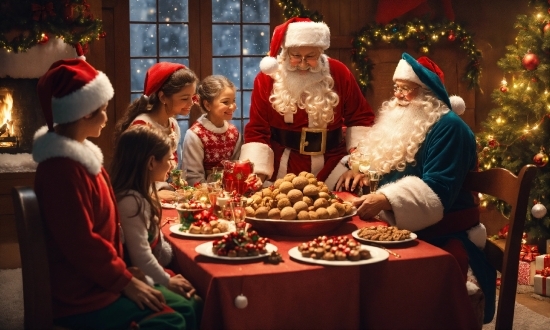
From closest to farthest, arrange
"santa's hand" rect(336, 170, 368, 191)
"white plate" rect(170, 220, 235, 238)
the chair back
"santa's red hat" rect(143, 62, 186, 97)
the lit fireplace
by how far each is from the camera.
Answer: the chair back, "white plate" rect(170, 220, 235, 238), "santa's hand" rect(336, 170, 368, 191), "santa's red hat" rect(143, 62, 186, 97), the lit fireplace

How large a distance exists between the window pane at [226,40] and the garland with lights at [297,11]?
1.74 ft

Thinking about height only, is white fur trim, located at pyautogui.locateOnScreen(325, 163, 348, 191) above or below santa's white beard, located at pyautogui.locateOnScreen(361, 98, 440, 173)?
below

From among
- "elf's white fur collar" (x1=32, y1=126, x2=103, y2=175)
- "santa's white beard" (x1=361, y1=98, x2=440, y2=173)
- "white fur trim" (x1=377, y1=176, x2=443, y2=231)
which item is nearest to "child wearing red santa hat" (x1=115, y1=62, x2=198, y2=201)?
"santa's white beard" (x1=361, y1=98, x2=440, y2=173)

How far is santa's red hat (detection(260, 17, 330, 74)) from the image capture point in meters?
4.20

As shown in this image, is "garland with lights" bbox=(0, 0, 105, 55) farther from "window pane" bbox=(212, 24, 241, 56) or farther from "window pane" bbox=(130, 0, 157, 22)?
"window pane" bbox=(212, 24, 241, 56)

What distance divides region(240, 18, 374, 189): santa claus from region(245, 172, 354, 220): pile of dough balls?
124cm

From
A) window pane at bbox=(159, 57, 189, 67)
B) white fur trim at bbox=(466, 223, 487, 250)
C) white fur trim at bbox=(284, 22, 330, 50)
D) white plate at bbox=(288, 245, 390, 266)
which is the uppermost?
white fur trim at bbox=(284, 22, 330, 50)

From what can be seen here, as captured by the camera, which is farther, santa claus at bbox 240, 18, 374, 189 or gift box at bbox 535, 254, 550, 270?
gift box at bbox 535, 254, 550, 270

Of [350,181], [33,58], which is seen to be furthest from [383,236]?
[33,58]

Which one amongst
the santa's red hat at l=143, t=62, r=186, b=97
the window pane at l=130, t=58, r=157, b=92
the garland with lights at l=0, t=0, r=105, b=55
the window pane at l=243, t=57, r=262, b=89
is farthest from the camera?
the window pane at l=243, t=57, r=262, b=89

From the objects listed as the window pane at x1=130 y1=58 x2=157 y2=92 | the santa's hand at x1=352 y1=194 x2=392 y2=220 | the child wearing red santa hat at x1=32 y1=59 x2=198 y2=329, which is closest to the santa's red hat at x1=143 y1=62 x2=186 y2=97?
the santa's hand at x1=352 y1=194 x2=392 y2=220

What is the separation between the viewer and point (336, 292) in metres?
2.44

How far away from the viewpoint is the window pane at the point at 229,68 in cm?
656

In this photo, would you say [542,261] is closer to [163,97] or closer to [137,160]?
[163,97]
